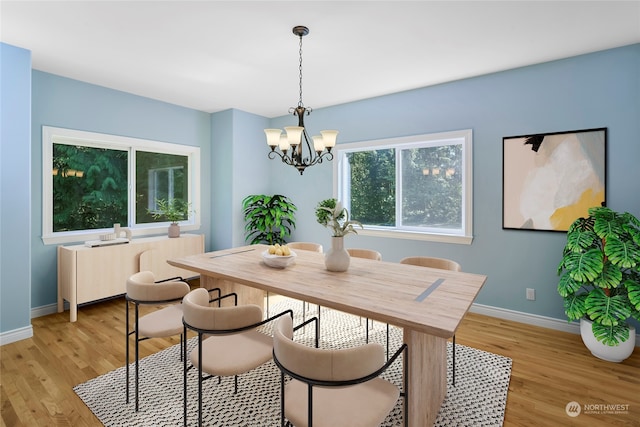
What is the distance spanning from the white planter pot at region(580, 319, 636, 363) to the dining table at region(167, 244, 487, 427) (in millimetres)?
1400

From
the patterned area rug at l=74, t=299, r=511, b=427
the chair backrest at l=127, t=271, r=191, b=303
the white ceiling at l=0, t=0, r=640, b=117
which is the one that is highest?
the white ceiling at l=0, t=0, r=640, b=117

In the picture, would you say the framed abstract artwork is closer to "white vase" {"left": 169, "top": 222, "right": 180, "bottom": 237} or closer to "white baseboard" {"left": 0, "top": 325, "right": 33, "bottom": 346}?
"white vase" {"left": 169, "top": 222, "right": 180, "bottom": 237}

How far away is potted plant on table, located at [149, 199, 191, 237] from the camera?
4.50 m

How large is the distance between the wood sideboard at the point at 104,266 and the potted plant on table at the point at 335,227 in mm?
2805

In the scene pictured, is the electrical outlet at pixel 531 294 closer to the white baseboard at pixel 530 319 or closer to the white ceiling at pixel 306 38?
the white baseboard at pixel 530 319

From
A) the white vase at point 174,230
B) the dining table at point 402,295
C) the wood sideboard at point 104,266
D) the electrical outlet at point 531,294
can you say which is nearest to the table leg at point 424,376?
the dining table at point 402,295

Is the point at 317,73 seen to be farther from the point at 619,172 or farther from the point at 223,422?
the point at 223,422

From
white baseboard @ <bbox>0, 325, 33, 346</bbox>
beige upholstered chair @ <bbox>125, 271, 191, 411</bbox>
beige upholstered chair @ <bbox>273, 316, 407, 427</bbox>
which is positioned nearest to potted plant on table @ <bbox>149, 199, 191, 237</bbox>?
white baseboard @ <bbox>0, 325, 33, 346</bbox>

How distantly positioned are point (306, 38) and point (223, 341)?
243 cm

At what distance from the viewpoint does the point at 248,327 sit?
5.22ft

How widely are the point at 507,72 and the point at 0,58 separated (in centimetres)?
480

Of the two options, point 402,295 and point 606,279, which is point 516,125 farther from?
point 402,295

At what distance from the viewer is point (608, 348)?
8.34 ft

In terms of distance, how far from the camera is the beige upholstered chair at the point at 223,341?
156cm
